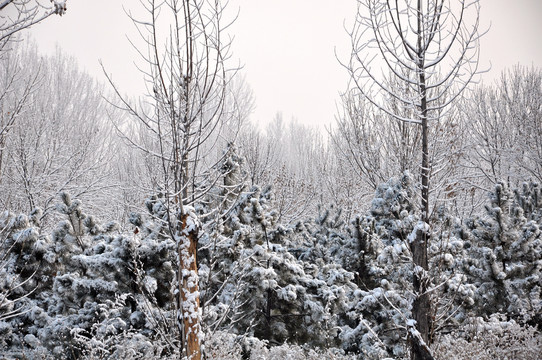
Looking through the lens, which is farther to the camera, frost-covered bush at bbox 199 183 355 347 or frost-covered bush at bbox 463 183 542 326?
frost-covered bush at bbox 463 183 542 326

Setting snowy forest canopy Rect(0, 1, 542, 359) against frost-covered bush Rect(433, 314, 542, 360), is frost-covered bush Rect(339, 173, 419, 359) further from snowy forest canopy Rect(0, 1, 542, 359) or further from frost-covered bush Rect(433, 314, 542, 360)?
frost-covered bush Rect(433, 314, 542, 360)

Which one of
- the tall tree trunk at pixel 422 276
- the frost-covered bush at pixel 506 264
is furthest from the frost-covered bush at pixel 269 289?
the frost-covered bush at pixel 506 264

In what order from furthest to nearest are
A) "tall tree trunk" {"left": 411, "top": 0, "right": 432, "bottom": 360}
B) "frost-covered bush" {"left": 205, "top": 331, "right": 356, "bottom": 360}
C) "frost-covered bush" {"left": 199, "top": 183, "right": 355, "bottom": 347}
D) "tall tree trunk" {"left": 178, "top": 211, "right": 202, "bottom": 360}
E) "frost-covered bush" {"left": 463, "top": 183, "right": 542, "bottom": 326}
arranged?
1. "frost-covered bush" {"left": 463, "top": 183, "right": 542, "bottom": 326}
2. "frost-covered bush" {"left": 199, "top": 183, "right": 355, "bottom": 347}
3. "frost-covered bush" {"left": 205, "top": 331, "right": 356, "bottom": 360}
4. "tall tree trunk" {"left": 411, "top": 0, "right": 432, "bottom": 360}
5. "tall tree trunk" {"left": 178, "top": 211, "right": 202, "bottom": 360}

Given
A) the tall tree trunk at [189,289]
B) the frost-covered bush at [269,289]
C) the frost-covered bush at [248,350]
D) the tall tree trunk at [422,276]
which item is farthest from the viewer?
the frost-covered bush at [269,289]

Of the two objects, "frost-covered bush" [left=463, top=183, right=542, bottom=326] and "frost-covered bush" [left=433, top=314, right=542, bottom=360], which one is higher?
"frost-covered bush" [left=463, top=183, right=542, bottom=326]

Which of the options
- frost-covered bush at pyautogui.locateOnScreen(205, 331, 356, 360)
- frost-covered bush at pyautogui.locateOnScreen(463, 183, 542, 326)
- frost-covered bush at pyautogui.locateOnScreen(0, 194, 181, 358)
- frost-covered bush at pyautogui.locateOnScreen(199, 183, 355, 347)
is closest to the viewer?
frost-covered bush at pyautogui.locateOnScreen(0, 194, 181, 358)

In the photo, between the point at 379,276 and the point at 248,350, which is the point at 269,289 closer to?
the point at 248,350

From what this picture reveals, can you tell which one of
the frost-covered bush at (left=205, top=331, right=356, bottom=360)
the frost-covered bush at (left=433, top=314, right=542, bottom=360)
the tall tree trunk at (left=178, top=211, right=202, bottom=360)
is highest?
the tall tree trunk at (left=178, top=211, right=202, bottom=360)

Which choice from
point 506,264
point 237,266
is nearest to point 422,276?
point 237,266

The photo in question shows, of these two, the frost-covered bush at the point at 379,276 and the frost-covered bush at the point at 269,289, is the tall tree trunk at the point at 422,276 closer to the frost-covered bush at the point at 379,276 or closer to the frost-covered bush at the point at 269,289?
the frost-covered bush at the point at 379,276

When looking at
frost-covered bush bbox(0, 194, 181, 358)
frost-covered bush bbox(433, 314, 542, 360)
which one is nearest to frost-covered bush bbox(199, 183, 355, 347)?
frost-covered bush bbox(0, 194, 181, 358)

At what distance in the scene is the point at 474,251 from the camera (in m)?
6.76

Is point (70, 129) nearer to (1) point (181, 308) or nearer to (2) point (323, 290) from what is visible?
(2) point (323, 290)

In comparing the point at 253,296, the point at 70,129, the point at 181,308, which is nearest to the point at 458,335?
the point at 253,296
